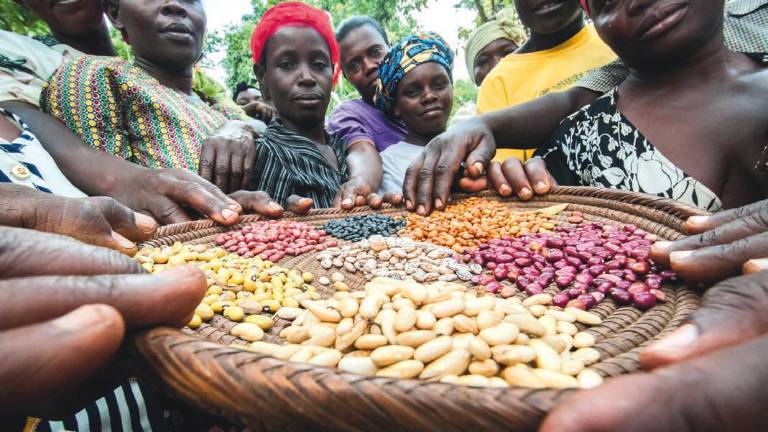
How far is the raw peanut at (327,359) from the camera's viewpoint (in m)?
0.70

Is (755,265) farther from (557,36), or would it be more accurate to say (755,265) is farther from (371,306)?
(557,36)

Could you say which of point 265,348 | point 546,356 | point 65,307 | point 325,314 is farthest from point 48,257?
point 546,356

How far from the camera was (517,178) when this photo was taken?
180 cm

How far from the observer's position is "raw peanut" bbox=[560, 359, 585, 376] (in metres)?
0.68

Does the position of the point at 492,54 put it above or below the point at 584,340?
above

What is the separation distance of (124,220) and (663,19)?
1844mm

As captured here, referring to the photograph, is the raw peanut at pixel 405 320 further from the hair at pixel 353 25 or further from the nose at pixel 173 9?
the hair at pixel 353 25

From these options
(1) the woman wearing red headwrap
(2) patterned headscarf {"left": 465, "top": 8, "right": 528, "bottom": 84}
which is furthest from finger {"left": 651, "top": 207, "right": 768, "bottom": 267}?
(2) patterned headscarf {"left": 465, "top": 8, "right": 528, "bottom": 84}

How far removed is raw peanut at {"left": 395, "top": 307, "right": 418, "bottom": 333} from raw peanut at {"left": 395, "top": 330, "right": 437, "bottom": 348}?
0.03 meters

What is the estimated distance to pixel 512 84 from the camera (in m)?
2.70

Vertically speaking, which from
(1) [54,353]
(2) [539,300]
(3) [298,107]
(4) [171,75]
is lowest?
(2) [539,300]

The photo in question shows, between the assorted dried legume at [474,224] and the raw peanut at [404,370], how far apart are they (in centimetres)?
77

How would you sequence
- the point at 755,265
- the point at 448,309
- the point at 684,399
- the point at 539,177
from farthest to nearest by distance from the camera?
the point at 539,177, the point at 448,309, the point at 755,265, the point at 684,399

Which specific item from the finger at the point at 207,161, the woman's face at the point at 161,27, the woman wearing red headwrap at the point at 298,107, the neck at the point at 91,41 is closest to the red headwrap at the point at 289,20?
the woman wearing red headwrap at the point at 298,107
